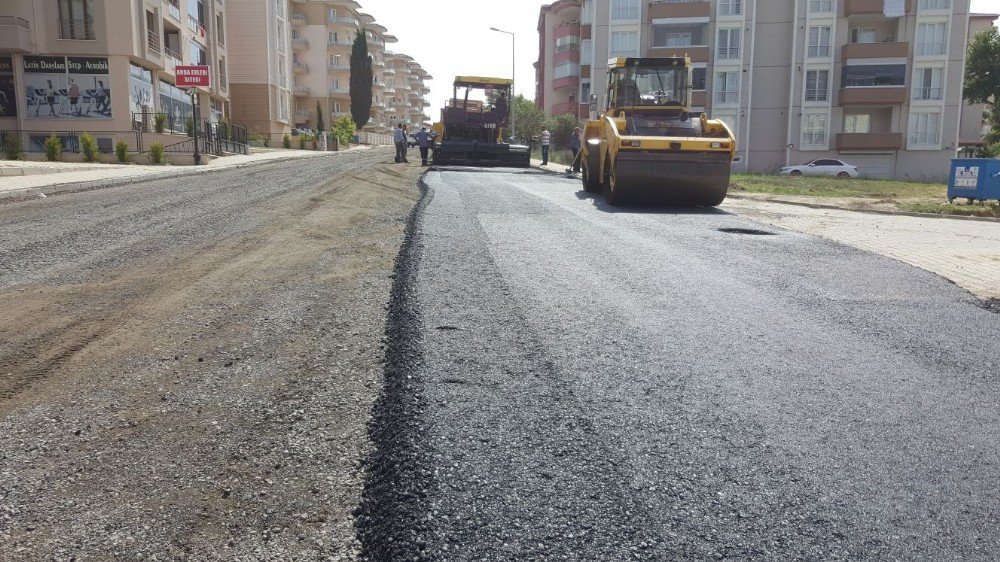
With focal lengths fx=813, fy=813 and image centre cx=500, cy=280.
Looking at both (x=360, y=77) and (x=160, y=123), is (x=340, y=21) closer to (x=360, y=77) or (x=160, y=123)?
(x=360, y=77)

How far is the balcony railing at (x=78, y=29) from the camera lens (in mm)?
33625

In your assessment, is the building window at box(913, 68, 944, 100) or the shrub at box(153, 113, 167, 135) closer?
the shrub at box(153, 113, 167, 135)

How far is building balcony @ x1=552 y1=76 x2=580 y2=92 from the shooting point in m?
64.9

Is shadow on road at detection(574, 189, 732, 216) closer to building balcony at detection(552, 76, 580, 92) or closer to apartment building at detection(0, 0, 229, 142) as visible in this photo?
apartment building at detection(0, 0, 229, 142)

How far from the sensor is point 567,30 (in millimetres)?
65938

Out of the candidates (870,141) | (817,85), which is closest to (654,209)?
(870,141)

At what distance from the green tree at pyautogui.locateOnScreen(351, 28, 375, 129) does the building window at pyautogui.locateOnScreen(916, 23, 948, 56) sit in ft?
191

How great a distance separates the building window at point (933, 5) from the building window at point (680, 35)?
39.4 ft

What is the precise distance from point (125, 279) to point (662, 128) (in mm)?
10470

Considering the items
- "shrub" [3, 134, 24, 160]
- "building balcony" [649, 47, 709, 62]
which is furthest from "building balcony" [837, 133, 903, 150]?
"shrub" [3, 134, 24, 160]

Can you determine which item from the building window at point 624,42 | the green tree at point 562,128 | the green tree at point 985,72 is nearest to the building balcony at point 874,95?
the green tree at point 985,72

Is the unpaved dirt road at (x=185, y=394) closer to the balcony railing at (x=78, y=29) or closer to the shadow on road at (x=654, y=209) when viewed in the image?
the shadow on road at (x=654, y=209)

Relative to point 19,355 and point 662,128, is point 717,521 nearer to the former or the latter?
point 19,355

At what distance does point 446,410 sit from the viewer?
12.9 ft
